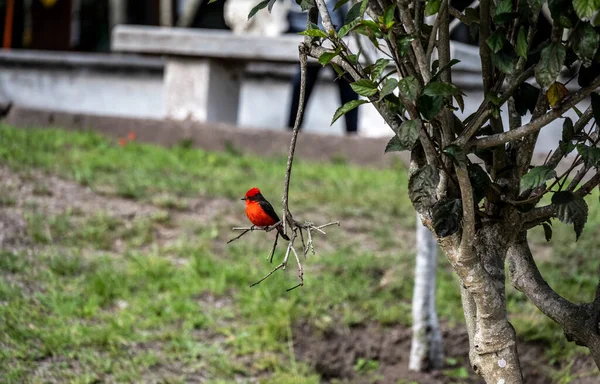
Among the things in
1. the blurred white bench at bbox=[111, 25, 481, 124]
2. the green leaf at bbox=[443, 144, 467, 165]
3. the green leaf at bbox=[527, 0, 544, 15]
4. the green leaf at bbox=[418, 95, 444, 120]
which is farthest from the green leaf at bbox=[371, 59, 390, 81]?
the blurred white bench at bbox=[111, 25, 481, 124]

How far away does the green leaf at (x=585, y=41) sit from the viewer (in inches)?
64.9

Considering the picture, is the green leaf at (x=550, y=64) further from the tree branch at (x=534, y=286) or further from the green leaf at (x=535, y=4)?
the tree branch at (x=534, y=286)

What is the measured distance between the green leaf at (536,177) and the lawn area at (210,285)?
5.99ft

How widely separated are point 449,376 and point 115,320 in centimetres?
152

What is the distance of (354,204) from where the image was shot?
5406 millimetres

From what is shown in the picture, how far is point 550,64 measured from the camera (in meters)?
1.72

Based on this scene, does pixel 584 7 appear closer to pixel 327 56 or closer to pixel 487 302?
pixel 327 56

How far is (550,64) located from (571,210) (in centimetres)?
35

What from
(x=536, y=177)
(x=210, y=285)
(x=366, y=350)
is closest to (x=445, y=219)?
(x=536, y=177)

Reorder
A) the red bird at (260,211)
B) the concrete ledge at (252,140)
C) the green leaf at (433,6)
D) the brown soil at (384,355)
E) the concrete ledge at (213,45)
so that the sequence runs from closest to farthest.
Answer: the green leaf at (433,6) → the red bird at (260,211) → the brown soil at (384,355) → the concrete ledge at (252,140) → the concrete ledge at (213,45)

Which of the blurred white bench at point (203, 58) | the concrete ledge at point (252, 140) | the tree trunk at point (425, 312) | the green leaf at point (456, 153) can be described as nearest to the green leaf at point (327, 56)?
the green leaf at point (456, 153)

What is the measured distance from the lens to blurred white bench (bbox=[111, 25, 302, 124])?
688 cm

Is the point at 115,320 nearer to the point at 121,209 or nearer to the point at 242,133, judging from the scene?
the point at 121,209

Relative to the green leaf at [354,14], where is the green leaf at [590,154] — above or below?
below
